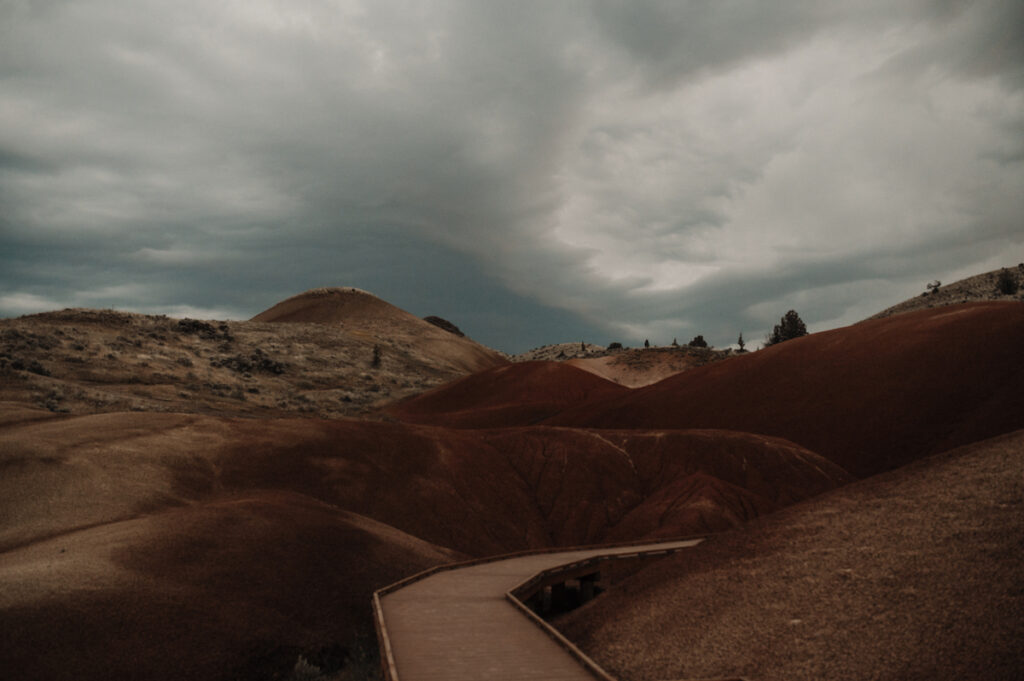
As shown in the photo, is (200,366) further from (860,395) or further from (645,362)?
(645,362)

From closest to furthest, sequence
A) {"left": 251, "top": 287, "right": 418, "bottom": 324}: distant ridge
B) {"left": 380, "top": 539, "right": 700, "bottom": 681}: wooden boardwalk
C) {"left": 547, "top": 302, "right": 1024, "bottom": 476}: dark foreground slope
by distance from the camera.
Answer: {"left": 380, "top": 539, "right": 700, "bottom": 681}: wooden boardwalk, {"left": 547, "top": 302, "right": 1024, "bottom": 476}: dark foreground slope, {"left": 251, "top": 287, "right": 418, "bottom": 324}: distant ridge

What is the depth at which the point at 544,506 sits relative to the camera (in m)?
39.8

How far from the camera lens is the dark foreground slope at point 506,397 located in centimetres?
7025

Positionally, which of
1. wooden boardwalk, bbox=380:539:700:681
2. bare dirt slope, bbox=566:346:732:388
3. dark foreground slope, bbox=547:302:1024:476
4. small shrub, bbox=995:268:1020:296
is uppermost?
small shrub, bbox=995:268:1020:296

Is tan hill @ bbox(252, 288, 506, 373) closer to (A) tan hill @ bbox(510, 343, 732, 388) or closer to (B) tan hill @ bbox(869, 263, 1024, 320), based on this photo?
(A) tan hill @ bbox(510, 343, 732, 388)

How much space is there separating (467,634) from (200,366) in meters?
64.4

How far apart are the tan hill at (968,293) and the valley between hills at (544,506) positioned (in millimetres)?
29063

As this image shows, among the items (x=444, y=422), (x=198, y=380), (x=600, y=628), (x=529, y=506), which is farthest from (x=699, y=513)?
(x=198, y=380)

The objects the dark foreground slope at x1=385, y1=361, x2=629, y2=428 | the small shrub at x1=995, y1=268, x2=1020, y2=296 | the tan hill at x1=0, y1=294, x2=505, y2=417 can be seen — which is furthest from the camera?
the small shrub at x1=995, y1=268, x2=1020, y2=296

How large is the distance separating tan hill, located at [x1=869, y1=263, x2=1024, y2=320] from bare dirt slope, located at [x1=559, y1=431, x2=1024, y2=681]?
249 feet

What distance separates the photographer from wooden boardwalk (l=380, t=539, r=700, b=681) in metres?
12.1

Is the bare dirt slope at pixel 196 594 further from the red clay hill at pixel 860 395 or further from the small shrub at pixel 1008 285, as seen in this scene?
the small shrub at pixel 1008 285

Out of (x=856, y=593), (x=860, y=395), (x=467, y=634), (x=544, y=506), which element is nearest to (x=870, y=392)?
(x=860, y=395)

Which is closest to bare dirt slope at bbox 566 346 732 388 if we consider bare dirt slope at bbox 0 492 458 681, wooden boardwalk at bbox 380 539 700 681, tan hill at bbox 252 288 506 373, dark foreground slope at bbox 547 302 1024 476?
tan hill at bbox 252 288 506 373
